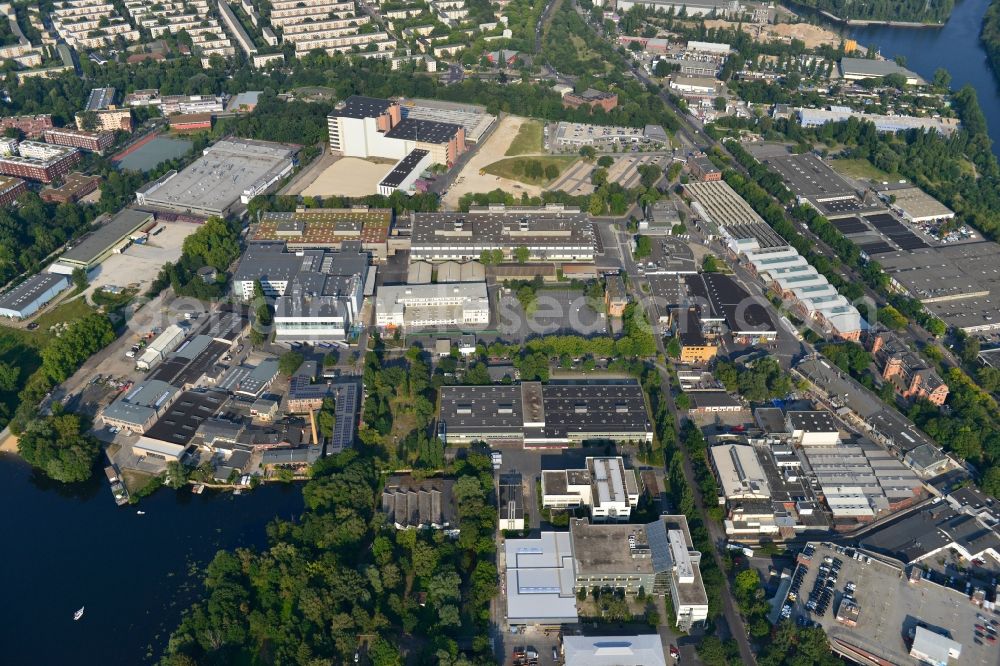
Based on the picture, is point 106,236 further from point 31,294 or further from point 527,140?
point 527,140

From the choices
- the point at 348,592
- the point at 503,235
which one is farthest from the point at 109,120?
the point at 348,592

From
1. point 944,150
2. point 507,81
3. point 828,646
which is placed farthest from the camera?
point 507,81

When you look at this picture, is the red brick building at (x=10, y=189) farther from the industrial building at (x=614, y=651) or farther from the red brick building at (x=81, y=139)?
the industrial building at (x=614, y=651)

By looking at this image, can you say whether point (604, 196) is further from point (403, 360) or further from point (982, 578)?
point (982, 578)

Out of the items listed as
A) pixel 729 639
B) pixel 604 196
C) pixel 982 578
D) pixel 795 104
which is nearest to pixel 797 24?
pixel 795 104

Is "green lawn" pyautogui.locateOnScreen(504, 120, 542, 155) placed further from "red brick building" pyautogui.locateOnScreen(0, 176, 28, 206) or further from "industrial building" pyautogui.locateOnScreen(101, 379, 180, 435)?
"red brick building" pyautogui.locateOnScreen(0, 176, 28, 206)

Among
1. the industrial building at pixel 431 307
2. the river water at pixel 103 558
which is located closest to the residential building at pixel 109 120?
the industrial building at pixel 431 307
